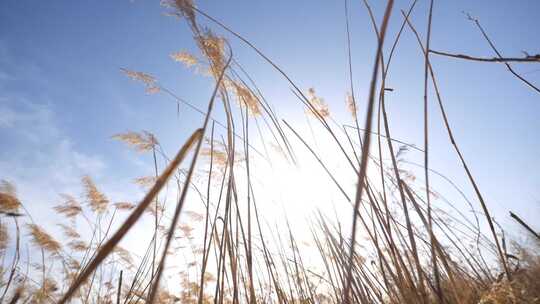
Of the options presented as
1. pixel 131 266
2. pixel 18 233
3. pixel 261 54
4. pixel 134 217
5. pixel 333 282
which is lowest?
pixel 134 217

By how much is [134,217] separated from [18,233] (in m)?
2.18

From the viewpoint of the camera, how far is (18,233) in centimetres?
194

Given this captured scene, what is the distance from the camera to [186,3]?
1.72 meters

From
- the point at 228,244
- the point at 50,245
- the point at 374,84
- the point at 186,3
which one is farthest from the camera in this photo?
the point at 50,245

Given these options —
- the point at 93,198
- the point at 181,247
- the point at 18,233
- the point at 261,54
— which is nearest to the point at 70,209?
the point at 93,198

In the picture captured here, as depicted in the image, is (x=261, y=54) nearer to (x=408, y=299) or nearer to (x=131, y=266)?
(x=408, y=299)

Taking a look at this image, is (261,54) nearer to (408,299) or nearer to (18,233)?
(408,299)

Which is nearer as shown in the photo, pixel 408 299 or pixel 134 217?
Result: pixel 134 217

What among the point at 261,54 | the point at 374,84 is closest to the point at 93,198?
the point at 261,54

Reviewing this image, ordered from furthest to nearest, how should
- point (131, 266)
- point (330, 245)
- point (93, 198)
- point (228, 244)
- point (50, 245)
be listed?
point (131, 266) < point (93, 198) < point (50, 245) < point (330, 245) < point (228, 244)

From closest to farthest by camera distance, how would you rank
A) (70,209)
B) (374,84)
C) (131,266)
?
(374,84) → (70,209) → (131,266)

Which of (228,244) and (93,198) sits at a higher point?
(93,198)

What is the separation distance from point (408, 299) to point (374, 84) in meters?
1.24

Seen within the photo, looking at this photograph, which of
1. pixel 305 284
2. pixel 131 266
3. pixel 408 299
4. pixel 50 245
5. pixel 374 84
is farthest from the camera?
pixel 131 266
